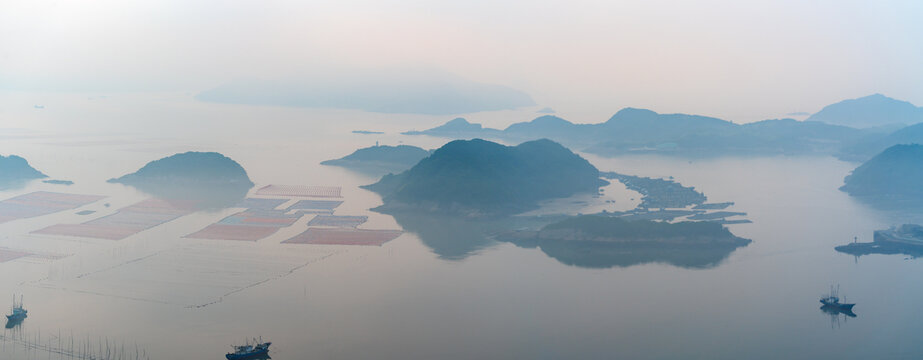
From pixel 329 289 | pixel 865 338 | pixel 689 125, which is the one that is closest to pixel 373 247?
pixel 329 289

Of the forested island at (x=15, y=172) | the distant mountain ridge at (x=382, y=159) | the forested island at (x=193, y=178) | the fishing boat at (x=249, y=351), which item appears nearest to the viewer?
the fishing boat at (x=249, y=351)

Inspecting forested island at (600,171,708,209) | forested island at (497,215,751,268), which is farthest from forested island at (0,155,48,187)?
forested island at (600,171,708,209)

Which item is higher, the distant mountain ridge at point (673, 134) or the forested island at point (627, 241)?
the distant mountain ridge at point (673, 134)

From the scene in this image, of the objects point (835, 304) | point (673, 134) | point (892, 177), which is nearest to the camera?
point (835, 304)

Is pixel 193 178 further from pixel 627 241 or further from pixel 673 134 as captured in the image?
pixel 673 134

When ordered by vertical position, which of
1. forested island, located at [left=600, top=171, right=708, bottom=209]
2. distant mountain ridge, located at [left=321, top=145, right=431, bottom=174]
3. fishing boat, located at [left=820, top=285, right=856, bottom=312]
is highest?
distant mountain ridge, located at [left=321, top=145, right=431, bottom=174]

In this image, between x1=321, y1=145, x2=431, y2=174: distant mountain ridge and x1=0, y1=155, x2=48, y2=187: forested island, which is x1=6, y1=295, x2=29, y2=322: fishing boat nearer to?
x1=0, y1=155, x2=48, y2=187: forested island

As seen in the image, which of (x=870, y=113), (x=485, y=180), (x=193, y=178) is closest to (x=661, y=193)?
(x=485, y=180)

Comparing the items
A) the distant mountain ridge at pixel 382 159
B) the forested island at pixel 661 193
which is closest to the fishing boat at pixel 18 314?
the forested island at pixel 661 193

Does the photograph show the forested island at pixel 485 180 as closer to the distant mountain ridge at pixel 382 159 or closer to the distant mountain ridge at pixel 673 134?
the distant mountain ridge at pixel 382 159
